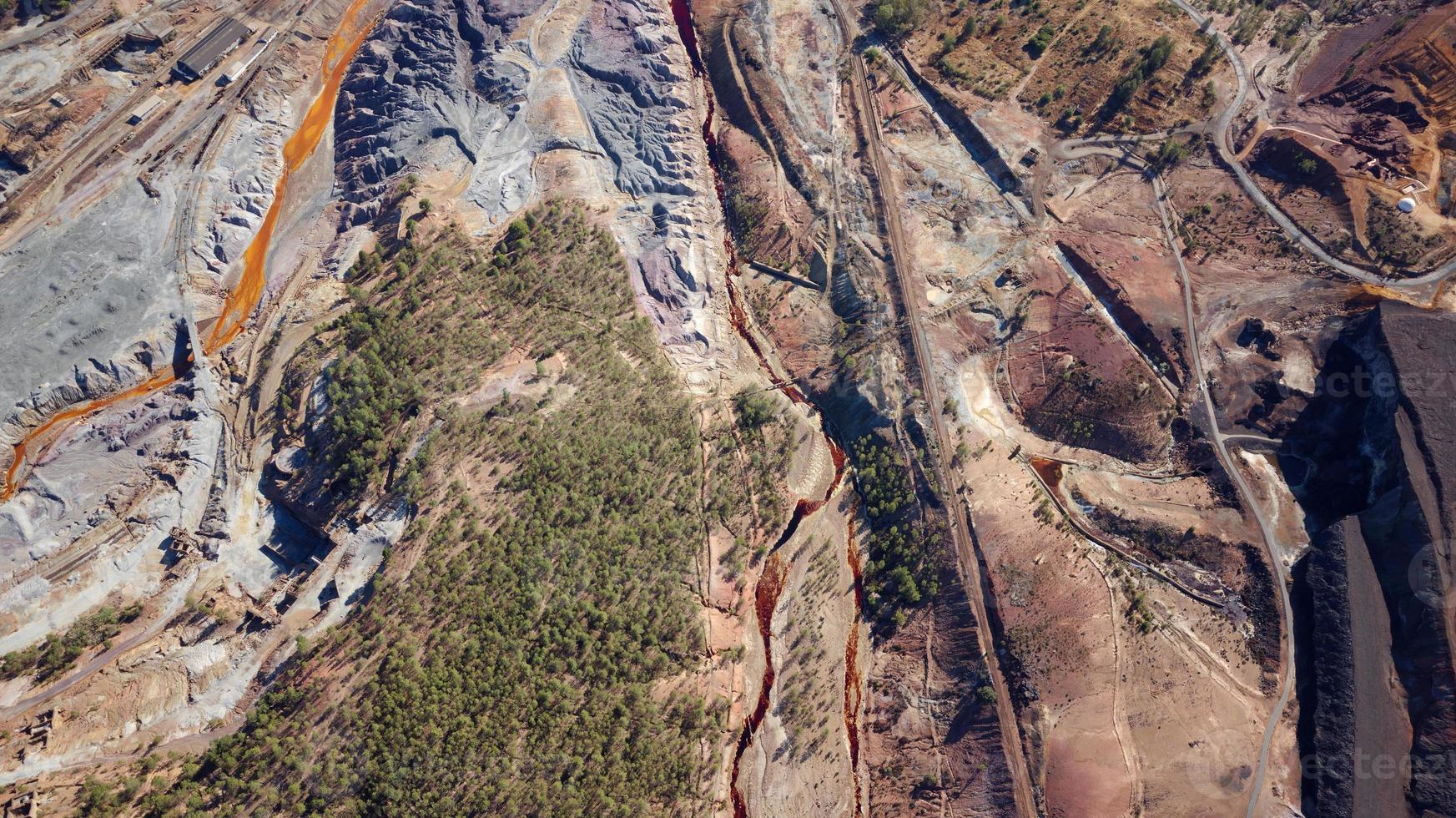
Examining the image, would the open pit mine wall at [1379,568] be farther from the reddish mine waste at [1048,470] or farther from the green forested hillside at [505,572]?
the green forested hillside at [505,572]

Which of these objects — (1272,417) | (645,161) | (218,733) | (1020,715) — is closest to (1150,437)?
(1272,417)

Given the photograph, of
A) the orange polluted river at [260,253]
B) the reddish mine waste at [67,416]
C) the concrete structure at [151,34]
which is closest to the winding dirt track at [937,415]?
the orange polluted river at [260,253]

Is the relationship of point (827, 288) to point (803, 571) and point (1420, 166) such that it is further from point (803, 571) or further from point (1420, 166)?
point (1420, 166)

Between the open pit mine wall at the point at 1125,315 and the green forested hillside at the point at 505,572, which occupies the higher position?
the open pit mine wall at the point at 1125,315

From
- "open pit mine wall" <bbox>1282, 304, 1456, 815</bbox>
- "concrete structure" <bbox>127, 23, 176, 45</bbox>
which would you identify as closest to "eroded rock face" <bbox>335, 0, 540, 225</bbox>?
"concrete structure" <bbox>127, 23, 176, 45</bbox>

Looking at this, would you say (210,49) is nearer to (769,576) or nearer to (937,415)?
(769,576)

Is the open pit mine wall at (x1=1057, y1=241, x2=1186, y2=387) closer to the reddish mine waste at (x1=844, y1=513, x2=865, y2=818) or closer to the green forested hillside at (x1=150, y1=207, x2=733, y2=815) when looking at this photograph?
the reddish mine waste at (x1=844, y1=513, x2=865, y2=818)
